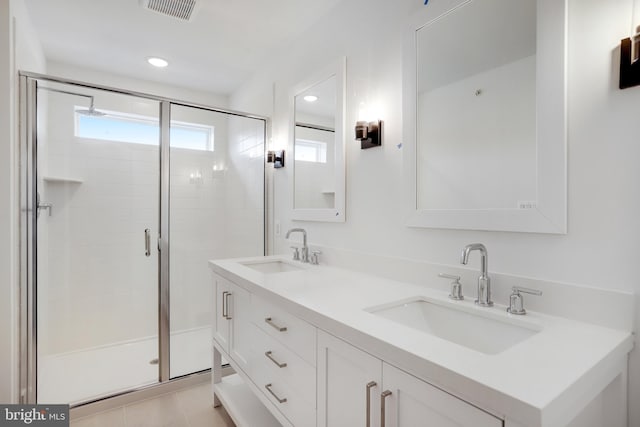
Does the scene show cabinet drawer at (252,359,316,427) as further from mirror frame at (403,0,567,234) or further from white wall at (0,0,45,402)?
white wall at (0,0,45,402)

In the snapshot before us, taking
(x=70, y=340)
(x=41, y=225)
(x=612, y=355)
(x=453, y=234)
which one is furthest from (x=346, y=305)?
(x=70, y=340)

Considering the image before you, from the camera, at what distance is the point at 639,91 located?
859 mm

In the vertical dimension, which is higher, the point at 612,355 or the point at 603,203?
the point at 603,203

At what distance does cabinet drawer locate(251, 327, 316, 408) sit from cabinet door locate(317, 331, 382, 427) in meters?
0.06

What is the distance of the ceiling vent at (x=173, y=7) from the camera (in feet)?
6.06

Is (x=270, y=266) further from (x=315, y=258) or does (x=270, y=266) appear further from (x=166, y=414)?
(x=166, y=414)

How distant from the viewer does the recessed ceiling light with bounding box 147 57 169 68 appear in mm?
2611

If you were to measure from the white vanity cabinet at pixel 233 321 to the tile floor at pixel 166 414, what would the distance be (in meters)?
0.42

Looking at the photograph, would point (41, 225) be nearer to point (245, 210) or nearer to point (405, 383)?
point (245, 210)

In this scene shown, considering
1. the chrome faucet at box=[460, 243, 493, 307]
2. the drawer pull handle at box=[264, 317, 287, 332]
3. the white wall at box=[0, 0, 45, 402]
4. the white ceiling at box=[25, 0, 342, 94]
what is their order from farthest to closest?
the white ceiling at box=[25, 0, 342, 94] → the white wall at box=[0, 0, 45, 402] → the drawer pull handle at box=[264, 317, 287, 332] → the chrome faucet at box=[460, 243, 493, 307]

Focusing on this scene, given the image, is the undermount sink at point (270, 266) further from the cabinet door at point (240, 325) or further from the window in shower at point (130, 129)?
the window in shower at point (130, 129)

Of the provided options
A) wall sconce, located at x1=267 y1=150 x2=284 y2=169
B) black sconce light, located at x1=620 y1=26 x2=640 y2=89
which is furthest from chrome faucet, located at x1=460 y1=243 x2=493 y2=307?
wall sconce, located at x1=267 y1=150 x2=284 y2=169

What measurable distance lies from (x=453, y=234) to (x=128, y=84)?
3.10 meters

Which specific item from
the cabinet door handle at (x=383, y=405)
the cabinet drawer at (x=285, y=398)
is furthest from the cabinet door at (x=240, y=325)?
the cabinet door handle at (x=383, y=405)
